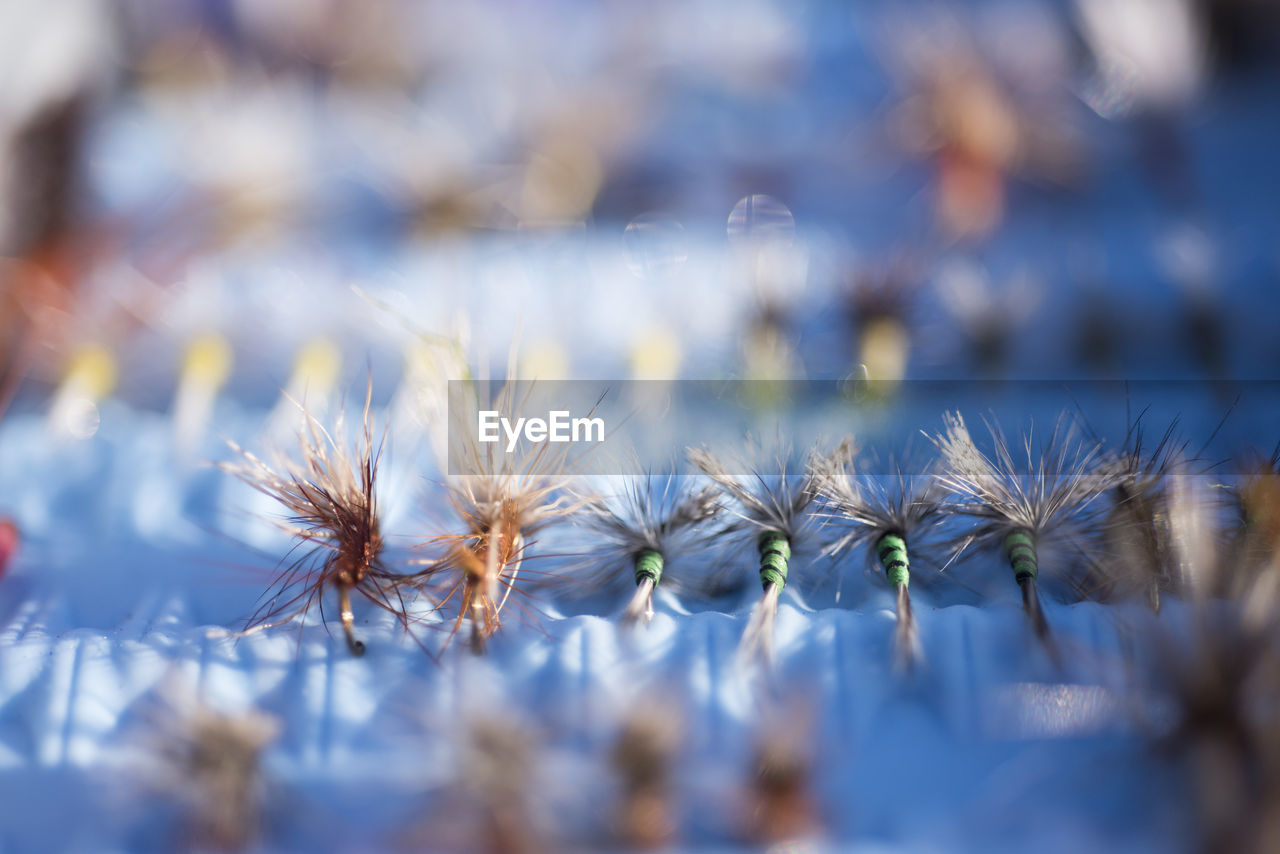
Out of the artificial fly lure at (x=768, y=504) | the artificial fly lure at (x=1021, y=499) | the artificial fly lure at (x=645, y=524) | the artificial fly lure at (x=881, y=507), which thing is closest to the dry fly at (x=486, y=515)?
the artificial fly lure at (x=645, y=524)

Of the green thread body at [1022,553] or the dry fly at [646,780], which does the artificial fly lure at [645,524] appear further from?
the green thread body at [1022,553]

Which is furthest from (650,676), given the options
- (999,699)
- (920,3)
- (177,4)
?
(177,4)

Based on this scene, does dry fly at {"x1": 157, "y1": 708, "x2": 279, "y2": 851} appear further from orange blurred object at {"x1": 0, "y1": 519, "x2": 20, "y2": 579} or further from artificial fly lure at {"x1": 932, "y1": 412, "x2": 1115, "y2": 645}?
artificial fly lure at {"x1": 932, "y1": 412, "x2": 1115, "y2": 645}

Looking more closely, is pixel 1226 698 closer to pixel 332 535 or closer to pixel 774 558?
pixel 774 558

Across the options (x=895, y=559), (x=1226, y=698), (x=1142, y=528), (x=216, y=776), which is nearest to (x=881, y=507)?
(x=895, y=559)

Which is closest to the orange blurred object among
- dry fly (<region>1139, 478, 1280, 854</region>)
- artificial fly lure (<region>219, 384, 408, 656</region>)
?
artificial fly lure (<region>219, 384, 408, 656</region>)

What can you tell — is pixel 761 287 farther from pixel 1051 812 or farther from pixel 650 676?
pixel 1051 812
